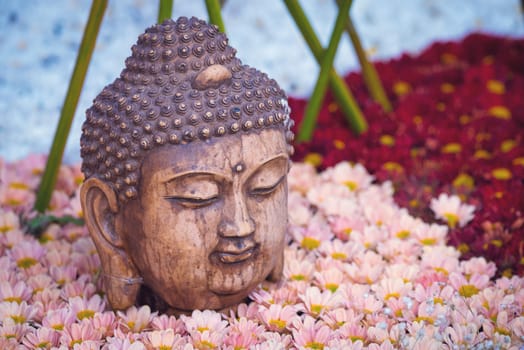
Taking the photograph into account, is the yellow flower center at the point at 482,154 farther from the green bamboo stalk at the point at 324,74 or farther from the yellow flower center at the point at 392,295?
the yellow flower center at the point at 392,295

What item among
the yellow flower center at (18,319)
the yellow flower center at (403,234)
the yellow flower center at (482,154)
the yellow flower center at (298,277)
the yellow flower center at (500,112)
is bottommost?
the yellow flower center at (18,319)

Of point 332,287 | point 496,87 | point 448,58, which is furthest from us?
point 448,58

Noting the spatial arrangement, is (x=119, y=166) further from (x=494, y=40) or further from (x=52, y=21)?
(x=494, y=40)

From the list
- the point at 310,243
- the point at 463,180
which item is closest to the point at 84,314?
the point at 310,243

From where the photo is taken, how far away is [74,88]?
211cm

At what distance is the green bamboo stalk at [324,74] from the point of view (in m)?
2.38

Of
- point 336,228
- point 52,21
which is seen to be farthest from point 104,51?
point 336,228

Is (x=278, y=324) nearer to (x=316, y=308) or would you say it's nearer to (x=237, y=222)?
(x=316, y=308)

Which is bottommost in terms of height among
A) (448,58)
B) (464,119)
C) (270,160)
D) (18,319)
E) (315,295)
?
(18,319)

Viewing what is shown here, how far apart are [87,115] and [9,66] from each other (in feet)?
5.68

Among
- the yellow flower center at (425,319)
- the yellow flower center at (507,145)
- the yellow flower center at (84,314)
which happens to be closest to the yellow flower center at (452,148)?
the yellow flower center at (507,145)

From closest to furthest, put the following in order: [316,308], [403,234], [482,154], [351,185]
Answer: [316,308] < [403,234] < [351,185] < [482,154]

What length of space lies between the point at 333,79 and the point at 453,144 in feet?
1.74

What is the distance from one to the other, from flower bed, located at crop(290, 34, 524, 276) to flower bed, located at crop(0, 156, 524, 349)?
8cm
